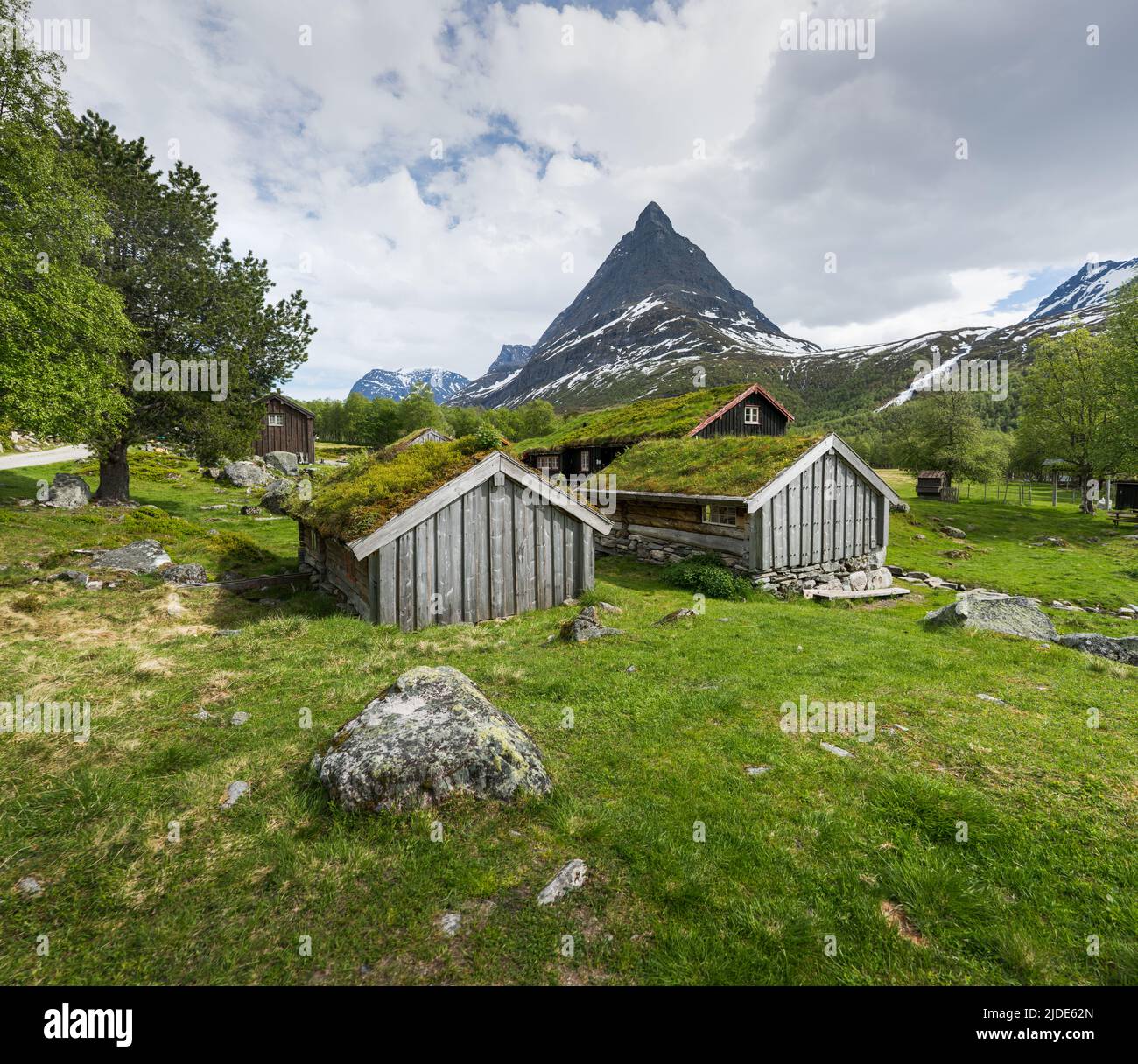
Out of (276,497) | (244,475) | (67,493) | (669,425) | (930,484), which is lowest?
(67,493)

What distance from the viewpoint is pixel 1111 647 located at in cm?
1070

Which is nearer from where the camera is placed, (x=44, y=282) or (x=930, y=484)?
(x=44, y=282)

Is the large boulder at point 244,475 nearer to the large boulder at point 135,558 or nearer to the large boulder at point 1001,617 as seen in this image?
the large boulder at point 135,558

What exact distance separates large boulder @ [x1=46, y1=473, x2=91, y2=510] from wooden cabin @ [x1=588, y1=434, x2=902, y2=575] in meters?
23.1

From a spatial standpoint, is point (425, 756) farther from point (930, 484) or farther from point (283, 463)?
point (930, 484)

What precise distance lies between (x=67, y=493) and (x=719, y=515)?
1081 inches

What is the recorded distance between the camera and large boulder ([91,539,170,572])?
14477mm

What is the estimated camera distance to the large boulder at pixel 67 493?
21.3 m

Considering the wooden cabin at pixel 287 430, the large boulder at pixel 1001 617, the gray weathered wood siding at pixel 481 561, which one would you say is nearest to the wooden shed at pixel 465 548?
the gray weathered wood siding at pixel 481 561

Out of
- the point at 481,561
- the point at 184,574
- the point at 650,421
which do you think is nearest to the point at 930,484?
the point at 650,421

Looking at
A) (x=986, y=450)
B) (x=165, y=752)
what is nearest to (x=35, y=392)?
(x=165, y=752)

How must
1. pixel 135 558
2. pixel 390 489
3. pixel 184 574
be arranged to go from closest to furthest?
pixel 390 489, pixel 184 574, pixel 135 558

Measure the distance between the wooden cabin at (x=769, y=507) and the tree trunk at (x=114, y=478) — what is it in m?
22.7

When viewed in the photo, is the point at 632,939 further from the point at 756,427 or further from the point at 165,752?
the point at 756,427
